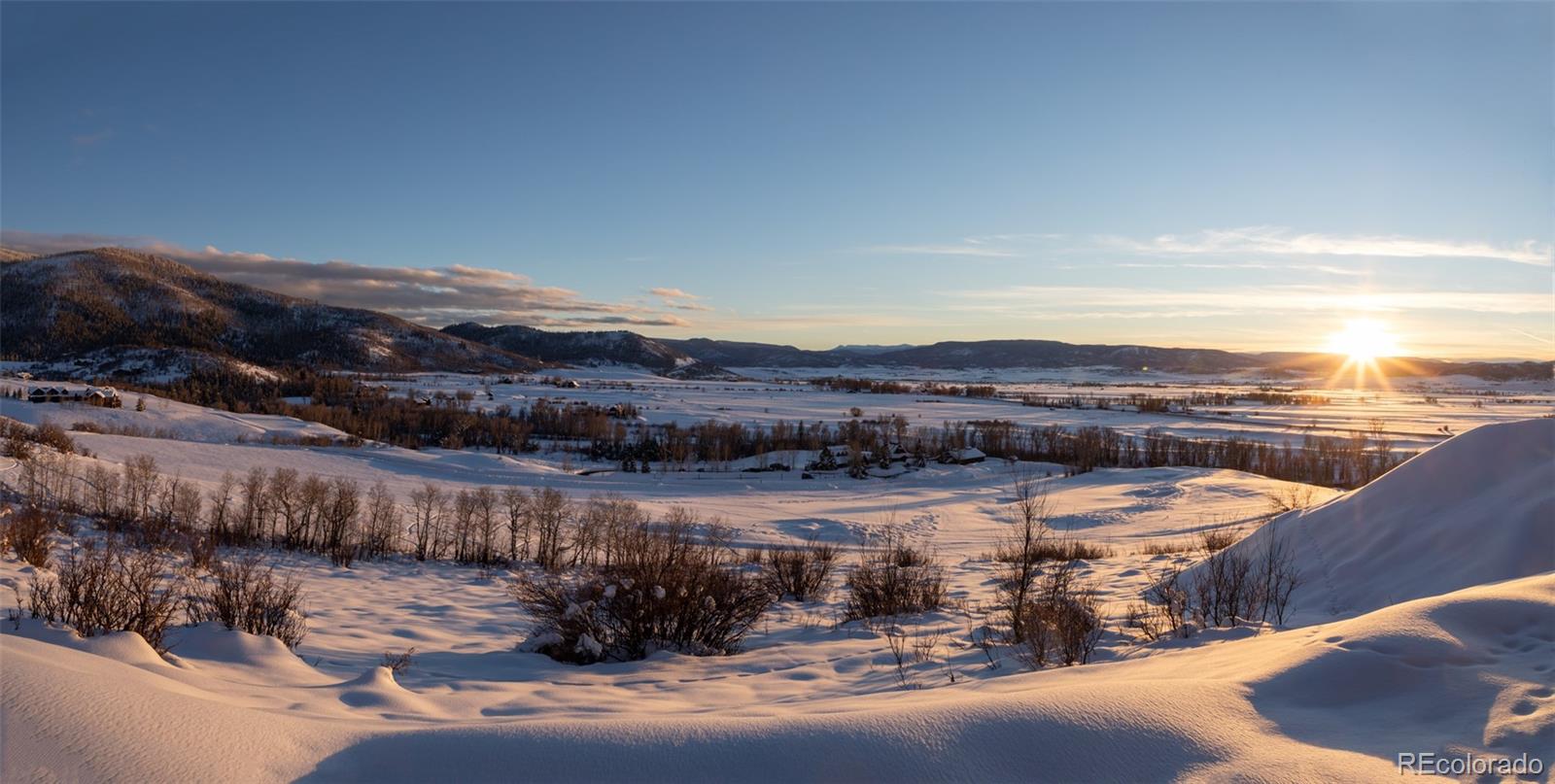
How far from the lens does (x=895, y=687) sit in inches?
234

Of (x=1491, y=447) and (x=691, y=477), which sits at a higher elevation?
(x=1491, y=447)

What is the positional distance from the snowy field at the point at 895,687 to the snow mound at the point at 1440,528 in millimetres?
38

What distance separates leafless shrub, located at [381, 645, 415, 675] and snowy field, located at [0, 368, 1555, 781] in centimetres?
17

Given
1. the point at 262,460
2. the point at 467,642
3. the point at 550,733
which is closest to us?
the point at 550,733

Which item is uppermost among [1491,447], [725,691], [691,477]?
[1491,447]

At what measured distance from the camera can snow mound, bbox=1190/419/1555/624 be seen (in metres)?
7.26

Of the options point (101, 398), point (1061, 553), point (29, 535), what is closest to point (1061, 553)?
point (1061, 553)

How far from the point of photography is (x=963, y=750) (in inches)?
131

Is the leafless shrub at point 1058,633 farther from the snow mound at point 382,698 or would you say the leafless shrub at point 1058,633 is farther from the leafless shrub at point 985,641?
the snow mound at point 382,698

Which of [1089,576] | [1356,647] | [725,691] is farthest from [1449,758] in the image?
[1089,576]

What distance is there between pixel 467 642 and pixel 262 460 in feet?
77.4

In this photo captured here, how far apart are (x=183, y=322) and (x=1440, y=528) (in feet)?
454

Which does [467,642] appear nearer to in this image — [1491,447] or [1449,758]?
[1449,758]

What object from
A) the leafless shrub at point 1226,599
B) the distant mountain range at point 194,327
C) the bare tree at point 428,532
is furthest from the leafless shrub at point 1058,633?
the distant mountain range at point 194,327
